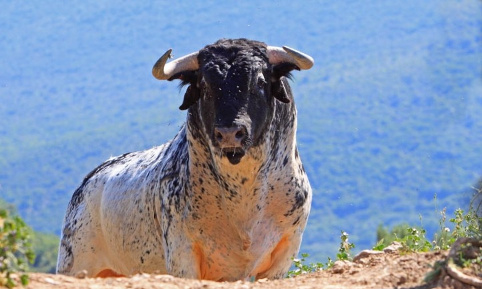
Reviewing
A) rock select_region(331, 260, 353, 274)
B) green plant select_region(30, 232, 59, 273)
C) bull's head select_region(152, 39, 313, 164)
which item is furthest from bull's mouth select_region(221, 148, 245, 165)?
green plant select_region(30, 232, 59, 273)

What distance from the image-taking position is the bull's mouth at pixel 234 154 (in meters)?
9.96

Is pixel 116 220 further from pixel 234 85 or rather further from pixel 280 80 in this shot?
Answer: pixel 234 85

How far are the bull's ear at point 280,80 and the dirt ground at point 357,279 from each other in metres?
2.53

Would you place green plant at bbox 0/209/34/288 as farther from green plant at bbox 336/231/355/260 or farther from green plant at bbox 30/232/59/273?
green plant at bbox 30/232/59/273

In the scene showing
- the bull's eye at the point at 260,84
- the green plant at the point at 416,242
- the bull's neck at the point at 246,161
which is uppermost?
the bull's eye at the point at 260,84

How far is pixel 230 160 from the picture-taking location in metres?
10.1

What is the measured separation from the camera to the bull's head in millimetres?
9930

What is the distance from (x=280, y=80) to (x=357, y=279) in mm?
3461

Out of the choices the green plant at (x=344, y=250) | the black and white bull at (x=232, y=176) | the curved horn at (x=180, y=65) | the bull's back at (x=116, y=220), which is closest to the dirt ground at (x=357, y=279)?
the green plant at (x=344, y=250)

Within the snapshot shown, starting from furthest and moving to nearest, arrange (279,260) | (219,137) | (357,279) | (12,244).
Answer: (279,260) → (219,137) → (357,279) → (12,244)

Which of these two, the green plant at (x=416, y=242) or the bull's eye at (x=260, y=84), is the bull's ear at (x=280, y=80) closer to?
the bull's eye at (x=260, y=84)

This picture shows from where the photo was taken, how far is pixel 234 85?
1021 cm

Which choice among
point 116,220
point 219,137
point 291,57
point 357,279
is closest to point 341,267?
point 357,279

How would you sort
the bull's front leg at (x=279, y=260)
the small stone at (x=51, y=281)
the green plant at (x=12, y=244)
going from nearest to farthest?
the green plant at (x=12, y=244), the small stone at (x=51, y=281), the bull's front leg at (x=279, y=260)
